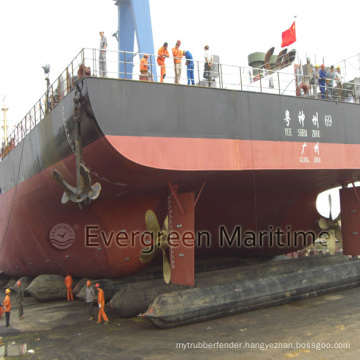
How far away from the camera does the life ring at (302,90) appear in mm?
11039

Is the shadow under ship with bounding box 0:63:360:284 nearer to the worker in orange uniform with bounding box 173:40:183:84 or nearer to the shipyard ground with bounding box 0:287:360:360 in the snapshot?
the worker in orange uniform with bounding box 173:40:183:84

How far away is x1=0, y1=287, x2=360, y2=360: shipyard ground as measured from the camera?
738cm

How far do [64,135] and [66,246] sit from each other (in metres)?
4.71

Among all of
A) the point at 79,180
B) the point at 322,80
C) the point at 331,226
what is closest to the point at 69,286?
the point at 79,180

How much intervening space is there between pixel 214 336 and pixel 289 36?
9034 mm

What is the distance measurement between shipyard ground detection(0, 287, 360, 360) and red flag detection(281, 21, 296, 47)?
7.84 metres

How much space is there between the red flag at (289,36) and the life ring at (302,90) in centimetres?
200

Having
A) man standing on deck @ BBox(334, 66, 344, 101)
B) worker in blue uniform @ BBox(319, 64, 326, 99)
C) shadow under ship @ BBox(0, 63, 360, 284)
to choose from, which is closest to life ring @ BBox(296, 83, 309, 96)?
shadow under ship @ BBox(0, 63, 360, 284)

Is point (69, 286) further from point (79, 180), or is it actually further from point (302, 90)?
point (302, 90)

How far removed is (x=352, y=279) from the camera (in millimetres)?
13359

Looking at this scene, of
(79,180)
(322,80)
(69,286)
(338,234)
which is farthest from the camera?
(338,234)

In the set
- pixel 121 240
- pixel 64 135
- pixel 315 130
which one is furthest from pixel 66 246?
pixel 315 130

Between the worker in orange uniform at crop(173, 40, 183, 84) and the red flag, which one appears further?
the red flag

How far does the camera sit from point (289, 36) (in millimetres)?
12297
